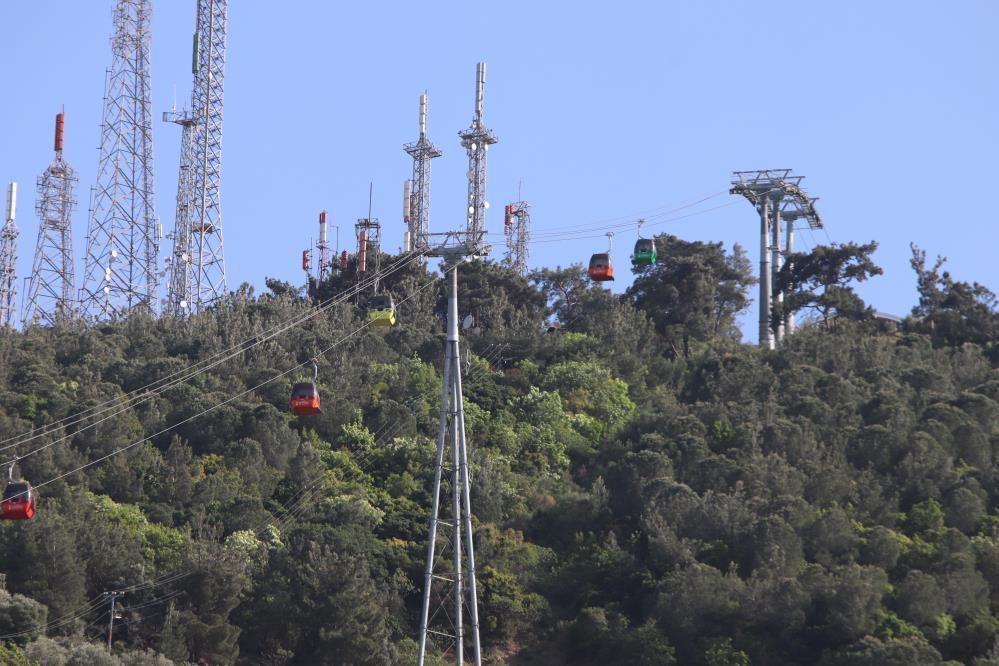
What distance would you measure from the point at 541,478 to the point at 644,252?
57.5 feet

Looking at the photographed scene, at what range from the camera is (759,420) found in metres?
61.0

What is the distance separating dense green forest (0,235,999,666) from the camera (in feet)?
161

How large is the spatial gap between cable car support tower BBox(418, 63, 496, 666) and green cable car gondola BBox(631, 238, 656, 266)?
14.6 ft

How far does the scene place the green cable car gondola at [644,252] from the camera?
44875 millimetres

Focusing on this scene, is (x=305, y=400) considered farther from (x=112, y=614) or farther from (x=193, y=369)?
(x=193, y=369)

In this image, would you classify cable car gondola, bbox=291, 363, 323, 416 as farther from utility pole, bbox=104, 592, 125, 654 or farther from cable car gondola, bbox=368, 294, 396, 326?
utility pole, bbox=104, 592, 125, 654

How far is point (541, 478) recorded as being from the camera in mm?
60938

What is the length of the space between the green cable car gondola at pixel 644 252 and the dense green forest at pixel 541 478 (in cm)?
1070

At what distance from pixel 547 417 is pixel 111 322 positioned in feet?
63.2

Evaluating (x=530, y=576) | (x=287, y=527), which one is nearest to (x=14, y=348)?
(x=287, y=527)

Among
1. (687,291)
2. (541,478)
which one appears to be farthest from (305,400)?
(687,291)

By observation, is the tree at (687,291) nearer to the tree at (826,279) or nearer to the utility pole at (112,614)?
the tree at (826,279)

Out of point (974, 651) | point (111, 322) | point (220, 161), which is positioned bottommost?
point (974, 651)

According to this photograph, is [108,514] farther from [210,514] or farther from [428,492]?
[428,492]
